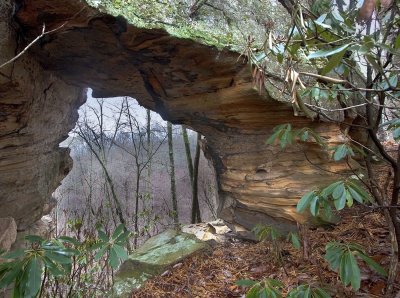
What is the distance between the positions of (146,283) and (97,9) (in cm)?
204

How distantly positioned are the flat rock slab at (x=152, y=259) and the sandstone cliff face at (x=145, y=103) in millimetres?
583

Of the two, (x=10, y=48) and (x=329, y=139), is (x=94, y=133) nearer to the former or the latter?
(x=10, y=48)

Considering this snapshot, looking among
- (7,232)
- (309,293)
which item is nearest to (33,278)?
(309,293)

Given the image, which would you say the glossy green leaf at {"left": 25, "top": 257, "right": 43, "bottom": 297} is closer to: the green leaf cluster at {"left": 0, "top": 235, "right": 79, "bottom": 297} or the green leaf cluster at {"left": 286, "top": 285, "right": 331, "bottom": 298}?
the green leaf cluster at {"left": 0, "top": 235, "right": 79, "bottom": 297}

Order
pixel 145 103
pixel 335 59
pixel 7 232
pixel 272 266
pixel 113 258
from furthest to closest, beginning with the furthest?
pixel 145 103
pixel 7 232
pixel 272 266
pixel 113 258
pixel 335 59

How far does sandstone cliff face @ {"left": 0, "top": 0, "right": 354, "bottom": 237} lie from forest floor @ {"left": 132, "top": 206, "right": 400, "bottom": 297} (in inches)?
15.2

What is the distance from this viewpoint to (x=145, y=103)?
3.37 meters

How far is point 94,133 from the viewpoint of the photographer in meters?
7.57

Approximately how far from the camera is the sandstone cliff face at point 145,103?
86.7 inches

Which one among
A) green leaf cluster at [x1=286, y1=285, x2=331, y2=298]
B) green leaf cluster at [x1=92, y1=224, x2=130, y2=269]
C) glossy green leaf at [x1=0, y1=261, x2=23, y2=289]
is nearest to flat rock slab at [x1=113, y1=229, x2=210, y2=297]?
green leaf cluster at [x1=92, y1=224, x2=130, y2=269]

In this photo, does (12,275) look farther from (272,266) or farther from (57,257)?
(272,266)

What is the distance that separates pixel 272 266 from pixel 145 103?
204cm

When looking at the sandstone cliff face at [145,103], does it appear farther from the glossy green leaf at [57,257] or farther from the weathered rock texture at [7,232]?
the glossy green leaf at [57,257]

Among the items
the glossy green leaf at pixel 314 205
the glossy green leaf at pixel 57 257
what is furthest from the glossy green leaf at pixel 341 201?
the glossy green leaf at pixel 57 257
